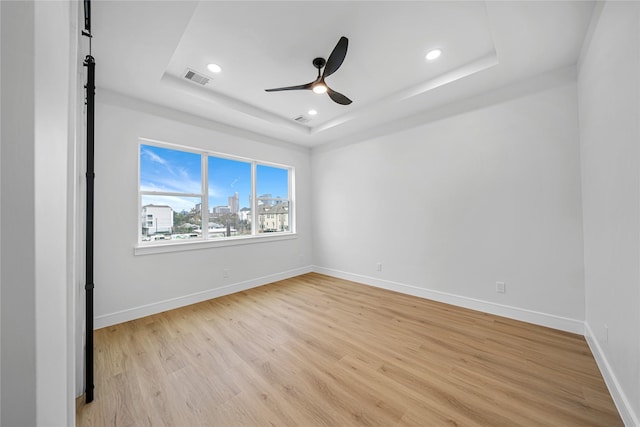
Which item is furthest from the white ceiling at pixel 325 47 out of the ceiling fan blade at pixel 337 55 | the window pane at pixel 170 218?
the window pane at pixel 170 218

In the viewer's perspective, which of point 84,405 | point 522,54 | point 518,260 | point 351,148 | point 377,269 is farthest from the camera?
point 351,148

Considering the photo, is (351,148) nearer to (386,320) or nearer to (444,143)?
(444,143)

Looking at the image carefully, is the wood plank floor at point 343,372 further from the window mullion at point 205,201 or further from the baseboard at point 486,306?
the window mullion at point 205,201

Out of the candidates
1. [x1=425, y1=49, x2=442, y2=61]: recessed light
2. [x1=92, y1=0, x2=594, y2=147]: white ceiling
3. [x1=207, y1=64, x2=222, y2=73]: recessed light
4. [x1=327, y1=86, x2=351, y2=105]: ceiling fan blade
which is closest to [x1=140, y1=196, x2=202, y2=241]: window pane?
[x1=92, y1=0, x2=594, y2=147]: white ceiling

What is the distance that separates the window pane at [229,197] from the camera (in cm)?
373

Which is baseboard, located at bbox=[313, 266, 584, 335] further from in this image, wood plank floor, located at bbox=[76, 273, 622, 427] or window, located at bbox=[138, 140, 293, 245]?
window, located at bbox=[138, 140, 293, 245]

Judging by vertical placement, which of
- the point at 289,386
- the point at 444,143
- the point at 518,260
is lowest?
the point at 289,386

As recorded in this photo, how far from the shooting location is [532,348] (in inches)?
85.0

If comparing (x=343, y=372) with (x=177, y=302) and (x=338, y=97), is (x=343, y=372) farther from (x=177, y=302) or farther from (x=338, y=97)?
(x=338, y=97)

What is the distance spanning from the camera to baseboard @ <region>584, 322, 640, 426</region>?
4.44 ft

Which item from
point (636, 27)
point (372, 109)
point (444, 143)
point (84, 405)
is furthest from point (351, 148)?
point (84, 405)

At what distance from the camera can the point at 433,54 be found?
2.42 m

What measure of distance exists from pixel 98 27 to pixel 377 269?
161 inches

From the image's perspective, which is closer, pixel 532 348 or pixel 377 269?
pixel 532 348
